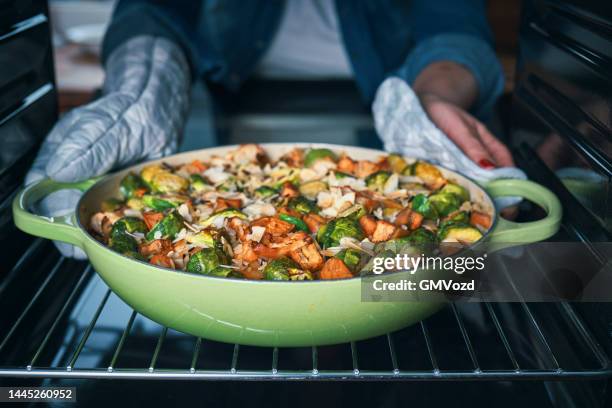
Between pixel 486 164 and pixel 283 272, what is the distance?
0.58 metres

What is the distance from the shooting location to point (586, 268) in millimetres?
1041

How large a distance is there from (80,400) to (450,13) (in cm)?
163

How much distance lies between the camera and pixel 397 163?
1374mm

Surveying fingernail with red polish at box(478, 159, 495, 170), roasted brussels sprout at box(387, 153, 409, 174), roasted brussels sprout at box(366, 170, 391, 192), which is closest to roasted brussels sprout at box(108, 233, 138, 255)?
roasted brussels sprout at box(366, 170, 391, 192)

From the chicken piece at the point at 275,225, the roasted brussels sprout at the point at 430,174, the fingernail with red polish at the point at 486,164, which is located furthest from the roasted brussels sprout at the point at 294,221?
the fingernail with red polish at the point at 486,164

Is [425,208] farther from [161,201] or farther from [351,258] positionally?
[161,201]

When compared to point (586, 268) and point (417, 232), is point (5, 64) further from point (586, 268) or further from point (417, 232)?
point (586, 268)

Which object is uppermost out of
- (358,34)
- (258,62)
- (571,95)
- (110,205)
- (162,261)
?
(571,95)

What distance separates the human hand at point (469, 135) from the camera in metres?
1.36

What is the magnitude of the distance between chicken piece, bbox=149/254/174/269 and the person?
310 millimetres

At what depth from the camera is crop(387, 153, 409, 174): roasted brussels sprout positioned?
53.7 inches

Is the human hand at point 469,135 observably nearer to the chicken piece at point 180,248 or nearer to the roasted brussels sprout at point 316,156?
the roasted brussels sprout at point 316,156

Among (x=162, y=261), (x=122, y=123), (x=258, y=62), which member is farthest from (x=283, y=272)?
(x=258, y=62)

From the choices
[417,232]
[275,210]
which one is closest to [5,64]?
[275,210]
